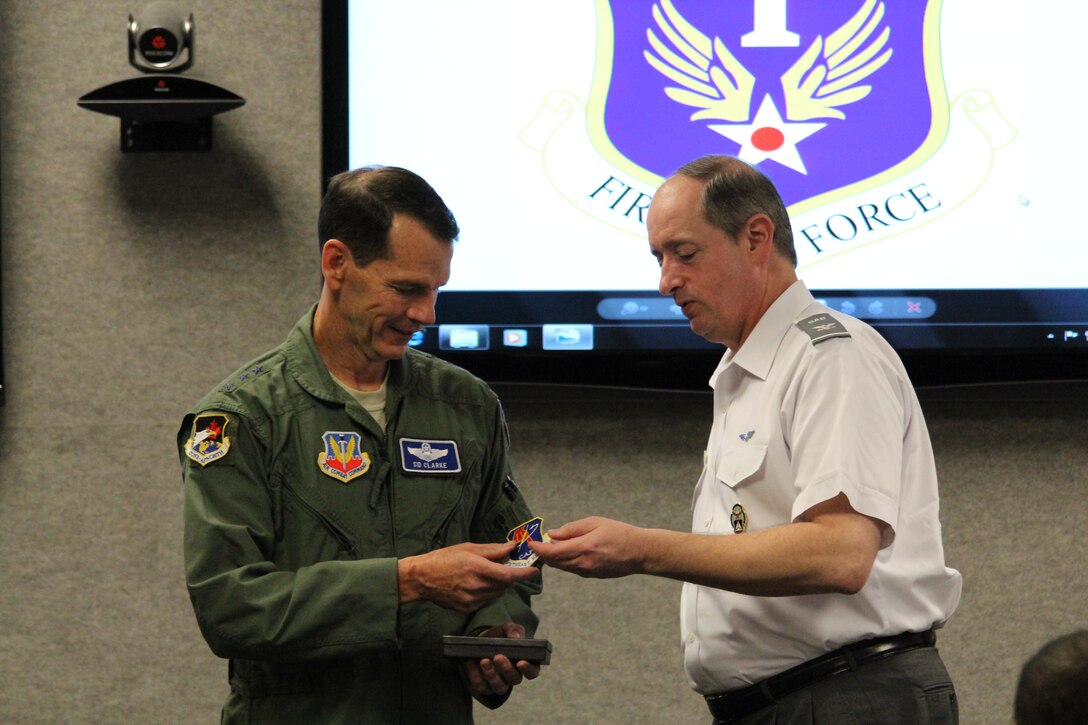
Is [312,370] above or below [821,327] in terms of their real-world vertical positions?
below

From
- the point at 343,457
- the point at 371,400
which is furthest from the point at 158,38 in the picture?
the point at 343,457

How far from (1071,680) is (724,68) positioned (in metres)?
2.04

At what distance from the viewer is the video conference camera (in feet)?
9.27

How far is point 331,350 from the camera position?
1.95 metres

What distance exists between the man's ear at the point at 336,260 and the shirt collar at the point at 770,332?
2.01ft

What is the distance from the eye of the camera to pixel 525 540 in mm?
1780

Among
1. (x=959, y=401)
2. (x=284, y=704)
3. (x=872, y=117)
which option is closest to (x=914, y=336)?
(x=959, y=401)

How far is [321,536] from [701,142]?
1500 millimetres

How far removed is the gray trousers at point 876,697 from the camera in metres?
1.78

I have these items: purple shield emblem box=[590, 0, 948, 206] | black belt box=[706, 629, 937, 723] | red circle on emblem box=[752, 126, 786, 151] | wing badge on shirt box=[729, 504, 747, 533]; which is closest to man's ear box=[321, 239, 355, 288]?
wing badge on shirt box=[729, 504, 747, 533]

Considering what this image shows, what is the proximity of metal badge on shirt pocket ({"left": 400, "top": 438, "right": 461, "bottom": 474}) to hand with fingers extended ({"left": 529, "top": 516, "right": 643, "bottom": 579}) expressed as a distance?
25 cm

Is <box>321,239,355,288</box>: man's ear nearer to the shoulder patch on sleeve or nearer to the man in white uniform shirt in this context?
the man in white uniform shirt

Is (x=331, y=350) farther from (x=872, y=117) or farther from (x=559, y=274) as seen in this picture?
(x=872, y=117)

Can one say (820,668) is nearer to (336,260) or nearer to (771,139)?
(336,260)
